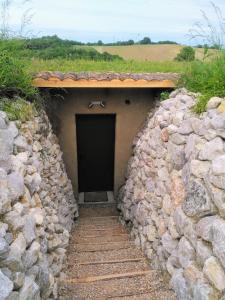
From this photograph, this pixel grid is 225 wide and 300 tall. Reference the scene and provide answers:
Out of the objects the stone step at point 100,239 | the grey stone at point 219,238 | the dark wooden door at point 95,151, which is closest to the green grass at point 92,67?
the dark wooden door at point 95,151

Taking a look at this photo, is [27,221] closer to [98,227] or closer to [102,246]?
[102,246]

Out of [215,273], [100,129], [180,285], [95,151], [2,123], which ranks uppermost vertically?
[2,123]

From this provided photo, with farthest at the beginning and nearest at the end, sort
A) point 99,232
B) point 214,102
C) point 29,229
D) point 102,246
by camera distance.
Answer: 1. point 99,232
2. point 102,246
3. point 214,102
4. point 29,229

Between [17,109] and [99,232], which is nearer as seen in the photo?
[17,109]

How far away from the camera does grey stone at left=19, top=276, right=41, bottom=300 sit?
3.36 metres

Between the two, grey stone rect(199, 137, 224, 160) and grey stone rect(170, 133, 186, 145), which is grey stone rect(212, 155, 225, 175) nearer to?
grey stone rect(199, 137, 224, 160)

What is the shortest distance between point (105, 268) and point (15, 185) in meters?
2.47

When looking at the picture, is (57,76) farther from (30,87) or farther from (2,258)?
(2,258)

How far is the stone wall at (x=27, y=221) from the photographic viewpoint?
10.9ft

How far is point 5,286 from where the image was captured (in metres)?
2.98

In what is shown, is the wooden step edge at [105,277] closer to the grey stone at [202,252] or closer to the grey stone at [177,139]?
the grey stone at [202,252]

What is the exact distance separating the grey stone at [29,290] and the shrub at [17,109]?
88.7 inches

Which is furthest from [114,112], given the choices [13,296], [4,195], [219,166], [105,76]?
[13,296]

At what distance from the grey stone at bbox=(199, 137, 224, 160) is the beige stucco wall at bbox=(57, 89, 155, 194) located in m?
4.55
